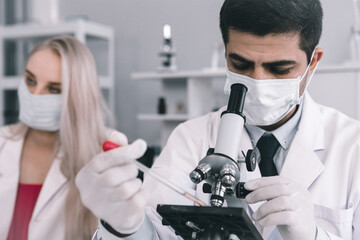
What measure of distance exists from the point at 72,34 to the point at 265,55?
2.18m

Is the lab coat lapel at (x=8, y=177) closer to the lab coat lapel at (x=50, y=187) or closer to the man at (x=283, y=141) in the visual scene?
the lab coat lapel at (x=50, y=187)

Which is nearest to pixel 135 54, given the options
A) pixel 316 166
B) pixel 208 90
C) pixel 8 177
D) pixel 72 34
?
pixel 72 34

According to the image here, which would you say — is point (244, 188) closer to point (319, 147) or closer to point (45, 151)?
point (319, 147)

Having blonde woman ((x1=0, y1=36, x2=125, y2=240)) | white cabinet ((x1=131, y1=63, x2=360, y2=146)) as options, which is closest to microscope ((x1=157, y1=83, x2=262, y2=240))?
blonde woman ((x1=0, y1=36, x2=125, y2=240))

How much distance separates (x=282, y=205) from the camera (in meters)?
0.70

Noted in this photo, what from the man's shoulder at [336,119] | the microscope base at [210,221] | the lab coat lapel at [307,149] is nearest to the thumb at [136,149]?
the microscope base at [210,221]

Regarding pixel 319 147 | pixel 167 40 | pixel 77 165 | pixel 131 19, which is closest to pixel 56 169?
pixel 77 165

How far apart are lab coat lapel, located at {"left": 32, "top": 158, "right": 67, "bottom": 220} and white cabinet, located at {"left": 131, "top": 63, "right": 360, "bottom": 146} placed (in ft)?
3.61

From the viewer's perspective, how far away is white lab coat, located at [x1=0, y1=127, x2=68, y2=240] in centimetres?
129

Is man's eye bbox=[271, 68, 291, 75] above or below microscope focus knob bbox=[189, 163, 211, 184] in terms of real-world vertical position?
above

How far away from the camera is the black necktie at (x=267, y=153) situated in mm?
959

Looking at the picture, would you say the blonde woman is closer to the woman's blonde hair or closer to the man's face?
the woman's blonde hair

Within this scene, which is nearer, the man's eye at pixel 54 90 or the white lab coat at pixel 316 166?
the white lab coat at pixel 316 166

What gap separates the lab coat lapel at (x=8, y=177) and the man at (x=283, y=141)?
56 cm
